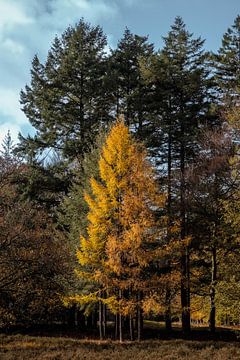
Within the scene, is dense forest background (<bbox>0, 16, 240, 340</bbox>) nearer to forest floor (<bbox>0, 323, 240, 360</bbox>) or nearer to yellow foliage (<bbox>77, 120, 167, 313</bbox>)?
yellow foliage (<bbox>77, 120, 167, 313</bbox>)

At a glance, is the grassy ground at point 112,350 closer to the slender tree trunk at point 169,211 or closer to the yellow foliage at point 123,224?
the yellow foliage at point 123,224

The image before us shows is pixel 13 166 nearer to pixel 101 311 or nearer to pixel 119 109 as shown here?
pixel 101 311

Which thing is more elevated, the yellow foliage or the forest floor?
the yellow foliage

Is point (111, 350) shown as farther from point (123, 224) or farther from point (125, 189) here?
point (125, 189)

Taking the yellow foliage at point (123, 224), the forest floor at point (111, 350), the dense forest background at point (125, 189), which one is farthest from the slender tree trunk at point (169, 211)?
the forest floor at point (111, 350)

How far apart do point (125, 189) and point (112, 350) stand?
7.11 meters

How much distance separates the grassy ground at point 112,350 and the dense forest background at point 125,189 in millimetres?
1324

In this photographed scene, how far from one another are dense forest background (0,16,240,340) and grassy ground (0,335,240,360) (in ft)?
4.34

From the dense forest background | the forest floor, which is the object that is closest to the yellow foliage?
the dense forest background

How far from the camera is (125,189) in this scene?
1961 centimetres

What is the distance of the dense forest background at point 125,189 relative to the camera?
15.9 m

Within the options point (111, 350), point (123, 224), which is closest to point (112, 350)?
point (111, 350)

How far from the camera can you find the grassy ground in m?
15.6

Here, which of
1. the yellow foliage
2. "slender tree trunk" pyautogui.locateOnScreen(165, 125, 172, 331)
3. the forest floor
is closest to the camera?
the forest floor
